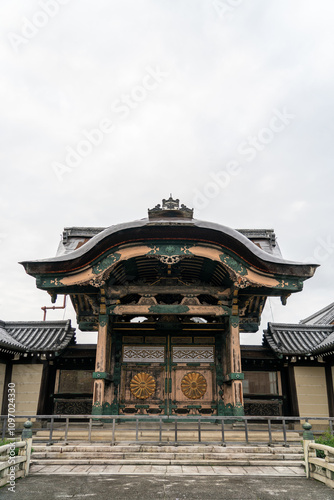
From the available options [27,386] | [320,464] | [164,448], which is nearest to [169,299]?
[27,386]

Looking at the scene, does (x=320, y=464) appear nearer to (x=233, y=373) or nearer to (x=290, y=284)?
(x=233, y=373)

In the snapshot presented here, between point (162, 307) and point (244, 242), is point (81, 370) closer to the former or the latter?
point (162, 307)

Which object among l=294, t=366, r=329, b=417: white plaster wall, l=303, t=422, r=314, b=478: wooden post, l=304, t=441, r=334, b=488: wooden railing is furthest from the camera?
l=294, t=366, r=329, b=417: white plaster wall

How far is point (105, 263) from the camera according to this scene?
12.0 meters

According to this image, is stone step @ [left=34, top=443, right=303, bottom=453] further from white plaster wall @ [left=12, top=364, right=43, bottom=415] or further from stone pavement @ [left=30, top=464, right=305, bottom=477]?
white plaster wall @ [left=12, top=364, right=43, bottom=415]

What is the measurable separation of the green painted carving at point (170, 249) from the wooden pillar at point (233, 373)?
9.81 ft

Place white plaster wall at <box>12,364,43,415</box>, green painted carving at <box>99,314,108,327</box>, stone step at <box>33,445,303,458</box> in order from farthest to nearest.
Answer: white plaster wall at <box>12,364,43,415</box> < green painted carving at <box>99,314,108,327</box> < stone step at <box>33,445,303,458</box>

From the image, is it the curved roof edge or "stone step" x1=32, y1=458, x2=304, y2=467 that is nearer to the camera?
"stone step" x1=32, y1=458, x2=304, y2=467

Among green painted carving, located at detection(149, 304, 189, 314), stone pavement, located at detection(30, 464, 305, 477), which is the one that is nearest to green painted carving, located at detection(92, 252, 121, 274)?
green painted carving, located at detection(149, 304, 189, 314)

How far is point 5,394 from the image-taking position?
14031mm

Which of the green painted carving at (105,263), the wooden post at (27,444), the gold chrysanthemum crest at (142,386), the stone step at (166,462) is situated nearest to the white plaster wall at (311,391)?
the gold chrysanthemum crest at (142,386)

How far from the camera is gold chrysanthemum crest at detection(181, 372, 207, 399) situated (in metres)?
13.6

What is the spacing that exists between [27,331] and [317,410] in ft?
41.6

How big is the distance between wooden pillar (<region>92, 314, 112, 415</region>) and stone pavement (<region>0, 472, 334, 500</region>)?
13.0 feet
